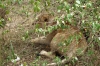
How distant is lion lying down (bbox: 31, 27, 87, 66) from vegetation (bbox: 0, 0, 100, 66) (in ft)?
0.48

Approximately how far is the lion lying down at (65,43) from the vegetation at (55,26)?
0.15 meters

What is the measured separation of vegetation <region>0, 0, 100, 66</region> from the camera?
4.26 meters

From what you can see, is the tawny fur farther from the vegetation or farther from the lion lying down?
the vegetation

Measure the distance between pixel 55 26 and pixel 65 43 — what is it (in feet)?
2.22

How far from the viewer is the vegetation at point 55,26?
4258mm

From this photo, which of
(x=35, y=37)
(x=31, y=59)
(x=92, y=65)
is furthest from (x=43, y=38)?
(x=92, y=65)

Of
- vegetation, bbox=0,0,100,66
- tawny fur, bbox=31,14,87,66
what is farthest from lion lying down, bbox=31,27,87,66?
vegetation, bbox=0,0,100,66

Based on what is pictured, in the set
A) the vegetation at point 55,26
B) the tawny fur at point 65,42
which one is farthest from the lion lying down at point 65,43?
the vegetation at point 55,26

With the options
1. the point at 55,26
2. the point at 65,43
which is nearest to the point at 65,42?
the point at 65,43

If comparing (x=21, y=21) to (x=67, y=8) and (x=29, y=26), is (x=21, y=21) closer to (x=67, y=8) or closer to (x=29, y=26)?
(x=29, y=26)

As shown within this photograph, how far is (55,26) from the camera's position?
4223mm

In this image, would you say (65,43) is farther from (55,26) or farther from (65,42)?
(55,26)

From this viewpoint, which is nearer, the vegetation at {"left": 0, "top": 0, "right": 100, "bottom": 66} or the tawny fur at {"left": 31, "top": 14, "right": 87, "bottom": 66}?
the vegetation at {"left": 0, "top": 0, "right": 100, "bottom": 66}

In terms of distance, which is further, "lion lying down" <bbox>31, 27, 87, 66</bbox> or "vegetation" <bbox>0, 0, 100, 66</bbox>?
"lion lying down" <bbox>31, 27, 87, 66</bbox>
